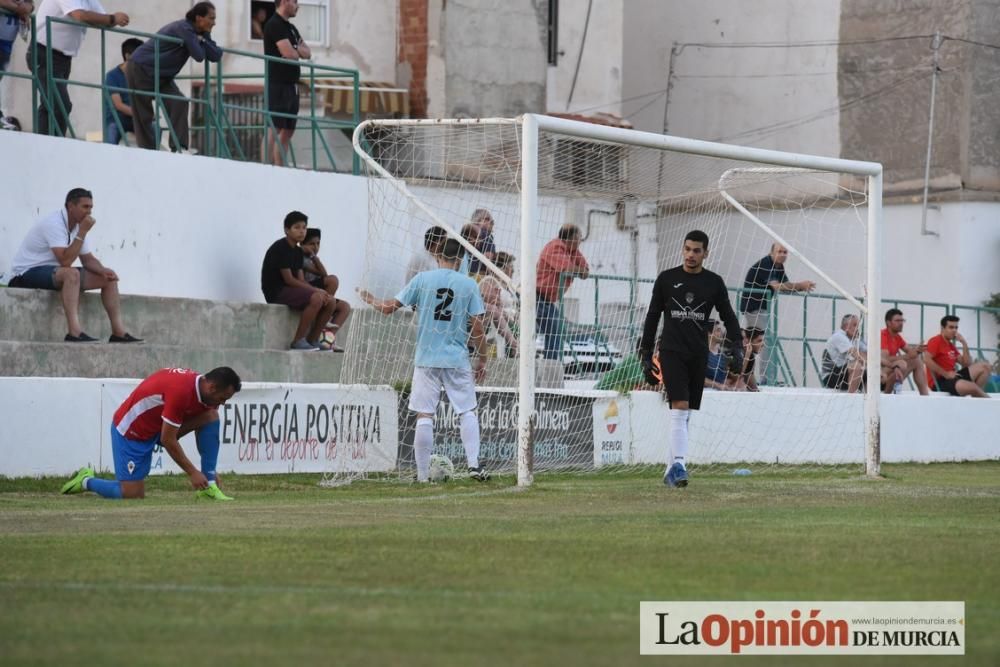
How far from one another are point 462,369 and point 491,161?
3.68 meters

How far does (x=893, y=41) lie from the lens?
3112cm

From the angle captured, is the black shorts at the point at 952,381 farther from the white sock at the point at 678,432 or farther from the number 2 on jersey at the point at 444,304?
the number 2 on jersey at the point at 444,304

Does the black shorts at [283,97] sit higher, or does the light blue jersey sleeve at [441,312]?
the black shorts at [283,97]

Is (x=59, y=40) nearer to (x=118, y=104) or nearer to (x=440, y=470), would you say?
(x=118, y=104)

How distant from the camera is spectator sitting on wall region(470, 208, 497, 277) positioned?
16797mm

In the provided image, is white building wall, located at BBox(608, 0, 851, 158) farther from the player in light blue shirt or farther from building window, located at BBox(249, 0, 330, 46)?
the player in light blue shirt

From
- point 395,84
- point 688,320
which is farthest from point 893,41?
point 688,320

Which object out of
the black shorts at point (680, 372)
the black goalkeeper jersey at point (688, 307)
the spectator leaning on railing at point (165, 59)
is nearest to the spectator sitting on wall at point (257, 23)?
the spectator leaning on railing at point (165, 59)

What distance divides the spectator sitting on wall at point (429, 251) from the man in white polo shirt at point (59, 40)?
13.3 feet

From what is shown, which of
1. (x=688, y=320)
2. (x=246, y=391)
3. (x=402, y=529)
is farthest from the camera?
(x=246, y=391)

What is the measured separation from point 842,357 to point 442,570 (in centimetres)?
1491

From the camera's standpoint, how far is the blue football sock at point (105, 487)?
12.3m

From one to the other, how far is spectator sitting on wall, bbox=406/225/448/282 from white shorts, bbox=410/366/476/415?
3.51ft

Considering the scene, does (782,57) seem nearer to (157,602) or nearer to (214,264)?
(214,264)
